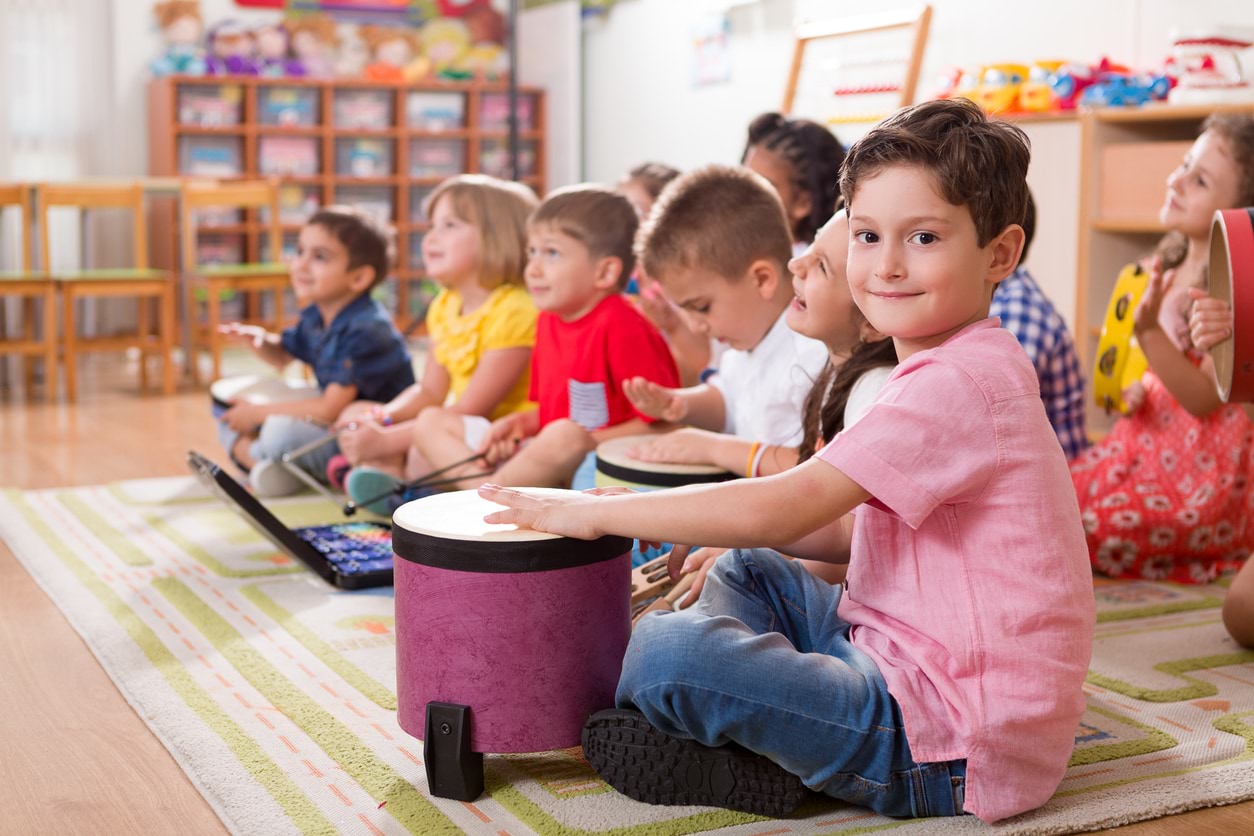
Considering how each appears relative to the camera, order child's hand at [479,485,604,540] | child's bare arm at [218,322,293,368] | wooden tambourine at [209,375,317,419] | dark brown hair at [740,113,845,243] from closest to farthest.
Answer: child's hand at [479,485,604,540]
dark brown hair at [740,113,845,243]
wooden tambourine at [209,375,317,419]
child's bare arm at [218,322,293,368]

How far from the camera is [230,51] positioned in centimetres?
626

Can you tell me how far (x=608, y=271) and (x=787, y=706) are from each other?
1.23 m

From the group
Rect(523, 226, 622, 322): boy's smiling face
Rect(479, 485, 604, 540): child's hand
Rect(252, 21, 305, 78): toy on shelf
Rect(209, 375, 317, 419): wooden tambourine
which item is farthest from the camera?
Rect(252, 21, 305, 78): toy on shelf

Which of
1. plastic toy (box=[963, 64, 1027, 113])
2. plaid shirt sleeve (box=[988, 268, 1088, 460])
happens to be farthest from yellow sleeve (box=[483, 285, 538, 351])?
plastic toy (box=[963, 64, 1027, 113])

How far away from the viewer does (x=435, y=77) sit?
6.73m

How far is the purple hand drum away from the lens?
4.26ft

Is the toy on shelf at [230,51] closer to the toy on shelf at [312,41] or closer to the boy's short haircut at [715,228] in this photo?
the toy on shelf at [312,41]

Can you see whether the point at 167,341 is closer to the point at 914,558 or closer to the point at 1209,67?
the point at 1209,67

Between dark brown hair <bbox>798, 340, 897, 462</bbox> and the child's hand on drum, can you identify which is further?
the child's hand on drum

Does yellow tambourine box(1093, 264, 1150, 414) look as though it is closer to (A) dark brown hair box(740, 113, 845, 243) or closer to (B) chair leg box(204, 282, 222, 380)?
(A) dark brown hair box(740, 113, 845, 243)

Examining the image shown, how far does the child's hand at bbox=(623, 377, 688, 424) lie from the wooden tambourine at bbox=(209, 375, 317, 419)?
1.21 metres

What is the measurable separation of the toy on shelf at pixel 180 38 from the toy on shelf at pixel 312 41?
1.45ft

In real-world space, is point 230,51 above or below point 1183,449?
above

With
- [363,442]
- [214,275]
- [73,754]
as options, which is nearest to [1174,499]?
[363,442]
